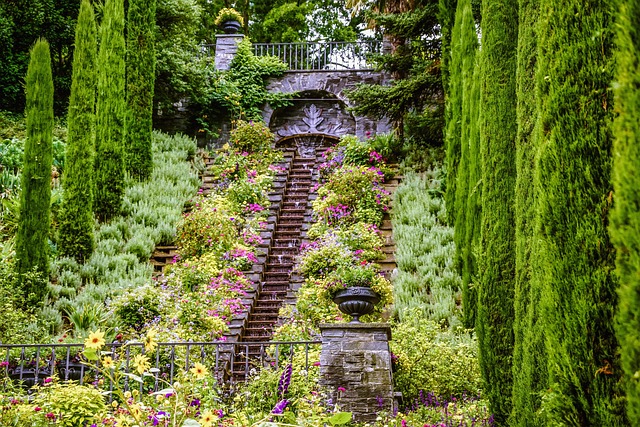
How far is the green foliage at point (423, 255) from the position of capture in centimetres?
959

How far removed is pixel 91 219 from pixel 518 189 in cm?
825

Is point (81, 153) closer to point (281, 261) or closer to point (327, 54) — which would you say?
point (281, 261)

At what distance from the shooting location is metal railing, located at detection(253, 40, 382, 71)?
61.6 feet

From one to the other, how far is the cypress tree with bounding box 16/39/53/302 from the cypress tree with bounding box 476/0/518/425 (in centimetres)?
636

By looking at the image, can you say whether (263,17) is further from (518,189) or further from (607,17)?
(607,17)

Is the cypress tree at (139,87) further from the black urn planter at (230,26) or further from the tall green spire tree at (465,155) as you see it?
the tall green spire tree at (465,155)

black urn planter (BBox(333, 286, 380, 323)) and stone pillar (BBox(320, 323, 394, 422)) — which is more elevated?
black urn planter (BBox(333, 286, 380, 323))

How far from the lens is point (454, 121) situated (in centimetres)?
1226

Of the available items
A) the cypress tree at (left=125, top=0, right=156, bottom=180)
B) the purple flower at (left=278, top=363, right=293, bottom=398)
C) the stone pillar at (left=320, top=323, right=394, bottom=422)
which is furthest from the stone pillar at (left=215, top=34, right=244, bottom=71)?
the stone pillar at (left=320, top=323, right=394, bottom=422)

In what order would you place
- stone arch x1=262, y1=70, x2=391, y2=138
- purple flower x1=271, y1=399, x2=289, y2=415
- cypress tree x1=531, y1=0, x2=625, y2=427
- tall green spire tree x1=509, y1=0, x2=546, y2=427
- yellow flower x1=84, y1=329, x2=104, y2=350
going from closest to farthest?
cypress tree x1=531, y1=0, x2=625, y2=427 → yellow flower x1=84, y1=329, x2=104, y2=350 → tall green spire tree x1=509, y1=0, x2=546, y2=427 → purple flower x1=271, y1=399, x2=289, y2=415 → stone arch x1=262, y1=70, x2=391, y2=138

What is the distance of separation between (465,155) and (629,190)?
840 centimetres

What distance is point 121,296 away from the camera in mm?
9617

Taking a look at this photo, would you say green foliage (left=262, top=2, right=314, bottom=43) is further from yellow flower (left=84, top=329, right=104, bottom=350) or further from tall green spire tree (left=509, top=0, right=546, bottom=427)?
yellow flower (left=84, top=329, right=104, bottom=350)

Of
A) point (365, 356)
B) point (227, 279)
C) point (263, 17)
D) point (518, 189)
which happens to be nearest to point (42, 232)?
point (227, 279)
